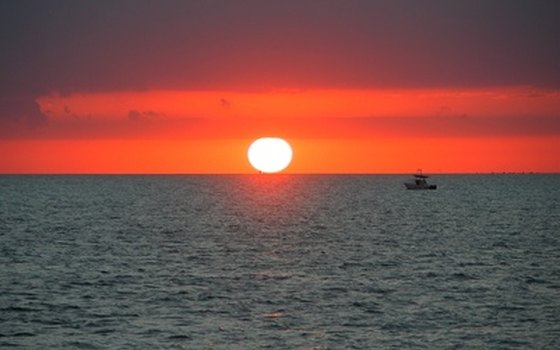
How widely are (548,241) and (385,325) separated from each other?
5640cm

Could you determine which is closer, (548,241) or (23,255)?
(23,255)

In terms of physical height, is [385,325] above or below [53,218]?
below

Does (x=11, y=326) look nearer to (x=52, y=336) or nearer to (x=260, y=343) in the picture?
(x=52, y=336)

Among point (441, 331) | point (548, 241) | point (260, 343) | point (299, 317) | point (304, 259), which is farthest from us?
point (548, 241)

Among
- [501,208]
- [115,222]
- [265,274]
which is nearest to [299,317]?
[265,274]

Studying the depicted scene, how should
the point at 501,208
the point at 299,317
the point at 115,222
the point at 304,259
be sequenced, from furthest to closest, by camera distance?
the point at 501,208, the point at 115,222, the point at 304,259, the point at 299,317

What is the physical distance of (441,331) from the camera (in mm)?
49938

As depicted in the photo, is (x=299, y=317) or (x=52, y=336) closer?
(x=52, y=336)

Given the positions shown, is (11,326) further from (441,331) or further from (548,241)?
(548,241)

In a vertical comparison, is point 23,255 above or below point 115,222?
below

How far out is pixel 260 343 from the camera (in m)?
46.9

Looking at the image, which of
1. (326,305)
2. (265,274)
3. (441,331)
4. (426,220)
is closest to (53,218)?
(426,220)

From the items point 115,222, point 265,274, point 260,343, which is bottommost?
point 260,343

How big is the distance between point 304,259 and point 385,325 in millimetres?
33241
